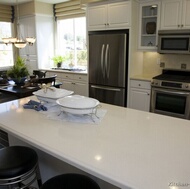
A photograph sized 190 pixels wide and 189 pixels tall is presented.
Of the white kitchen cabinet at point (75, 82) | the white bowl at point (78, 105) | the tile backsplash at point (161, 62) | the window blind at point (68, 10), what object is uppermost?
the window blind at point (68, 10)

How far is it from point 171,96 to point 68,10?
137 inches

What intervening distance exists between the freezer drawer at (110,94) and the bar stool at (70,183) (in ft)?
8.60

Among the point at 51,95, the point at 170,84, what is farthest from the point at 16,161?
the point at 170,84

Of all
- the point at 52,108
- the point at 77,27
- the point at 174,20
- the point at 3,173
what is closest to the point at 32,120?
the point at 52,108

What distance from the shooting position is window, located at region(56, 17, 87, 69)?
533 centimetres

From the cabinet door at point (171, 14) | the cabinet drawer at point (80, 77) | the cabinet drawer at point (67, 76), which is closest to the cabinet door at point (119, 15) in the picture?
the cabinet door at point (171, 14)

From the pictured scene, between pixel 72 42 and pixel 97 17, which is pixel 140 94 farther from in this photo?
pixel 72 42

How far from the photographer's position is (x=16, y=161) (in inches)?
56.4

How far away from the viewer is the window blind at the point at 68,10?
499 centimetres

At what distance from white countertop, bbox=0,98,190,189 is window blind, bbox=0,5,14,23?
4.75m

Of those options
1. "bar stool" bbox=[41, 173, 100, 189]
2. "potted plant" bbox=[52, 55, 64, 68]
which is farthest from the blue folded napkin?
"potted plant" bbox=[52, 55, 64, 68]

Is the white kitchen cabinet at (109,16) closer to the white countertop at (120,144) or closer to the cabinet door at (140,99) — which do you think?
the cabinet door at (140,99)

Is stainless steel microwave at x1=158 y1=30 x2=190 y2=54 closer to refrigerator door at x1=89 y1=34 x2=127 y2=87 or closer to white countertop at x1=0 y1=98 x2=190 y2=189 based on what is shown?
refrigerator door at x1=89 y1=34 x2=127 y2=87

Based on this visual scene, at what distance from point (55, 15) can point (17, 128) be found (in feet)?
15.9
